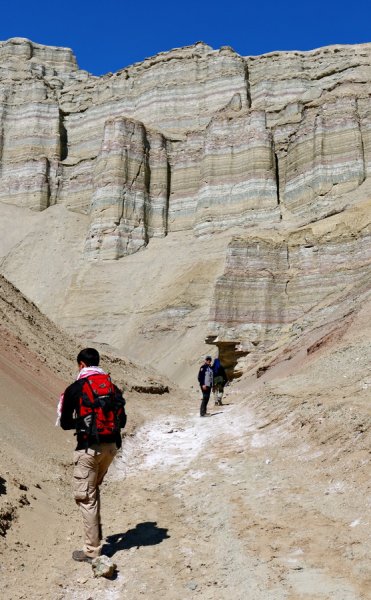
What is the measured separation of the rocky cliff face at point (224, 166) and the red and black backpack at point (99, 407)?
23.2 m

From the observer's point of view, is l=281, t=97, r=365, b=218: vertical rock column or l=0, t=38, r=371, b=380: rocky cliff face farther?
l=281, t=97, r=365, b=218: vertical rock column

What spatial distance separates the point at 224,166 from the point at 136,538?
53.1 m

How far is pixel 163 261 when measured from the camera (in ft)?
169

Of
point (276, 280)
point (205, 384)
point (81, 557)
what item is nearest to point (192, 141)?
point (276, 280)

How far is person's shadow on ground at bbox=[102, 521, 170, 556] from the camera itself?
5344 millimetres

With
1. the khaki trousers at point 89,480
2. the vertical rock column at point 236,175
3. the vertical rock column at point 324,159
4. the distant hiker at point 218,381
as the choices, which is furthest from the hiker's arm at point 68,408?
the vertical rock column at point 236,175

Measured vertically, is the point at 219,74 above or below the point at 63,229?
above

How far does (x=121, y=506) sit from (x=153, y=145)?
190 feet

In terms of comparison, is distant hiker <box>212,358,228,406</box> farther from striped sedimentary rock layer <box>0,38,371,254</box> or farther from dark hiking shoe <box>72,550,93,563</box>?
striped sedimentary rock layer <box>0,38,371,254</box>

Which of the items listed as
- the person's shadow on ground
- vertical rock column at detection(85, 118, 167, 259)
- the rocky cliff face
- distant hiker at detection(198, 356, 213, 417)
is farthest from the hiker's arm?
vertical rock column at detection(85, 118, 167, 259)

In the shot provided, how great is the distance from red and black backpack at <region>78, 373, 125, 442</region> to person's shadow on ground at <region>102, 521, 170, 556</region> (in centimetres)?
106

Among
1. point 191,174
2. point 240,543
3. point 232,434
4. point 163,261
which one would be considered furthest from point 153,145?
point 240,543

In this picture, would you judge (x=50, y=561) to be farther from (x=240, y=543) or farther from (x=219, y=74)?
(x=219, y=74)

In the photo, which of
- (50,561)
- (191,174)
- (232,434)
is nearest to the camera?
(50,561)
